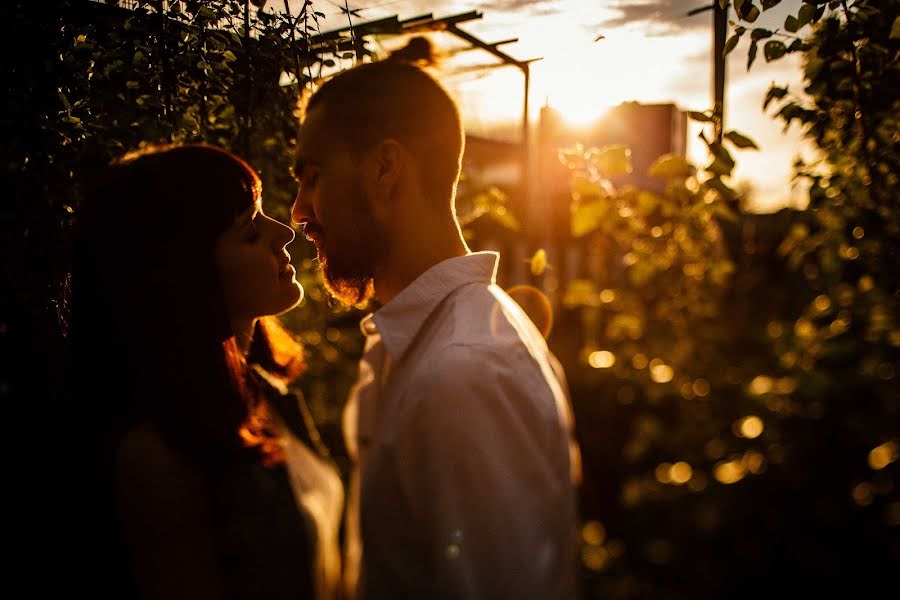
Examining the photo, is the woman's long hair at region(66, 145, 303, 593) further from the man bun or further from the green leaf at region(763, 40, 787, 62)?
the green leaf at region(763, 40, 787, 62)

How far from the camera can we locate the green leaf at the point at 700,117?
200cm

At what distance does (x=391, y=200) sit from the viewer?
5.71ft

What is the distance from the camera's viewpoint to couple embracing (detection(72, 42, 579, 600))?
1.24 meters

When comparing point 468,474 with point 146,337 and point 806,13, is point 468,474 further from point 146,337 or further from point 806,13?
point 806,13

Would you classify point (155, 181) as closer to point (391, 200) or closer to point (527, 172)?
point (391, 200)

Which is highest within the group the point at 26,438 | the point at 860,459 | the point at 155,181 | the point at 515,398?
the point at 155,181

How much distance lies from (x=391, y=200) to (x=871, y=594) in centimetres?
367

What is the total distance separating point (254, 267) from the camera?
1.57m

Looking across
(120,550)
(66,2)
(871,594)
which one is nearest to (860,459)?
(871,594)

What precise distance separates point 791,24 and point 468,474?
4.83 feet

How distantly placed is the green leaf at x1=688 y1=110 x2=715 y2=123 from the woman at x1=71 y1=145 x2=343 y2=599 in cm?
129

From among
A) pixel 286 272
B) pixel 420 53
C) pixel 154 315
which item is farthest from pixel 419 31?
pixel 154 315

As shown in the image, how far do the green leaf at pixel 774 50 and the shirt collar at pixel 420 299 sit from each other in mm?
922

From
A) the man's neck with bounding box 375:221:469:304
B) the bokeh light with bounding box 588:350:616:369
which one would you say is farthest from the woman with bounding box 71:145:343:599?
the bokeh light with bounding box 588:350:616:369
